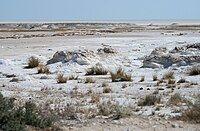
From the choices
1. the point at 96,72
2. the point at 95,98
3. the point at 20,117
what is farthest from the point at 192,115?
the point at 96,72

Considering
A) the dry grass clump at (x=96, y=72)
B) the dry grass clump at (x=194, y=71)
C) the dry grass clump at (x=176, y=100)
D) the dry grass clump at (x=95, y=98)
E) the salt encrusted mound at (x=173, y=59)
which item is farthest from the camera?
the salt encrusted mound at (x=173, y=59)

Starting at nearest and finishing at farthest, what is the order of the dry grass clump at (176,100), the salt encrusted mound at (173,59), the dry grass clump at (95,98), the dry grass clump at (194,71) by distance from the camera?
the dry grass clump at (176,100) → the dry grass clump at (95,98) → the dry grass clump at (194,71) → the salt encrusted mound at (173,59)

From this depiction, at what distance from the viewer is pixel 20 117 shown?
9.55m

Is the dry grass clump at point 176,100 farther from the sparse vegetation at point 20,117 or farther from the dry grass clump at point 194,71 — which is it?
the dry grass clump at point 194,71

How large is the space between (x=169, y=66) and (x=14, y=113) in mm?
15005

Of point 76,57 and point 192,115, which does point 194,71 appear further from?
point 192,115

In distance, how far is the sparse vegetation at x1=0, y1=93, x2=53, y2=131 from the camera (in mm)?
9109

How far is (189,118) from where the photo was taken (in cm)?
1084

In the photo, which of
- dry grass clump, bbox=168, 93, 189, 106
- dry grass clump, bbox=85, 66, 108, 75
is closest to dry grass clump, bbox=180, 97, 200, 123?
dry grass clump, bbox=168, 93, 189, 106

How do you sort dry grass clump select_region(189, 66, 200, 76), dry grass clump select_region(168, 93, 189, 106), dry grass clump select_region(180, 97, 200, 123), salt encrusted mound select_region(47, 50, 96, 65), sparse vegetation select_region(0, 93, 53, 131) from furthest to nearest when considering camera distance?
salt encrusted mound select_region(47, 50, 96, 65), dry grass clump select_region(189, 66, 200, 76), dry grass clump select_region(168, 93, 189, 106), dry grass clump select_region(180, 97, 200, 123), sparse vegetation select_region(0, 93, 53, 131)

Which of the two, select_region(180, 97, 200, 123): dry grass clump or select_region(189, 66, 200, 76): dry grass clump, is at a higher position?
select_region(180, 97, 200, 123): dry grass clump

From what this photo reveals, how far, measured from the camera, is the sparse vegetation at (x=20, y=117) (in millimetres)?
9109

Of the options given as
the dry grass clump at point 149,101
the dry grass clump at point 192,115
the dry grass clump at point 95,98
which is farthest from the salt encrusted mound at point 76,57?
the dry grass clump at point 192,115

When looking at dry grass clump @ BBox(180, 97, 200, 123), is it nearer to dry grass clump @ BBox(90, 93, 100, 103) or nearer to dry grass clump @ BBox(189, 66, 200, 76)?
A: dry grass clump @ BBox(90, 93, 100, 103)
